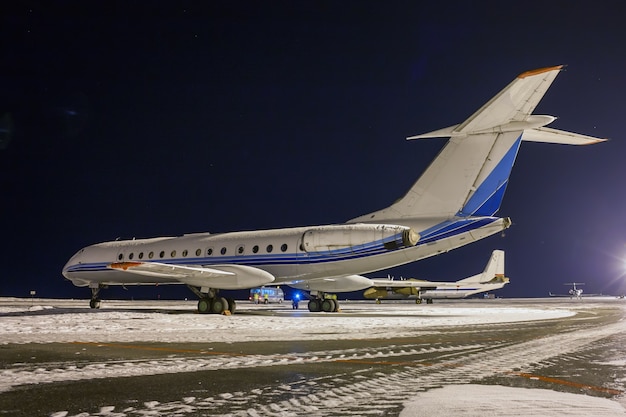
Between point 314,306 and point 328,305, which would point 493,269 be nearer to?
point 328,305

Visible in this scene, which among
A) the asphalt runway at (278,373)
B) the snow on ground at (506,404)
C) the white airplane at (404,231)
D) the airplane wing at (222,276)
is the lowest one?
the asphalt runway at (278,373)

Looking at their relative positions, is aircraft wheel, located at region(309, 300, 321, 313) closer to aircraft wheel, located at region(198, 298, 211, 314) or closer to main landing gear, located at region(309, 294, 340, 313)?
main landing gear, located at region(309, 294, 340, 313)

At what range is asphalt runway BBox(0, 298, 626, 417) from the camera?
15.3ft

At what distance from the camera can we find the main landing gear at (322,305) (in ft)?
85.3

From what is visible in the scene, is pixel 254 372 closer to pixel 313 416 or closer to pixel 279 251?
pixel 313 416

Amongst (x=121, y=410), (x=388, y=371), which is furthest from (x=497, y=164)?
(x=121, y=410)

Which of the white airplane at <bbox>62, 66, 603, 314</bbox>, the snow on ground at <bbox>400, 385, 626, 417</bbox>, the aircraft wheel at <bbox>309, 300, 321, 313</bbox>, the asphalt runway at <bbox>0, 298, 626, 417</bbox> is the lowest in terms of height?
the aircraft wheel at <bbox>309, 300, 321, 313</bbox>

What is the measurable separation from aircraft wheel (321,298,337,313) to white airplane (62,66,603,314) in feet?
2.20

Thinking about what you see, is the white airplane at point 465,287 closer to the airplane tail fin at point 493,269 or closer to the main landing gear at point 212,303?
the airplane tail fin at point 493,269

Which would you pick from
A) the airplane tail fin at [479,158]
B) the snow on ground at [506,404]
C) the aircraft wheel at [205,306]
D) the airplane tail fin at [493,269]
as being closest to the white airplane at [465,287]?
the airplane tail fin at [493,269]

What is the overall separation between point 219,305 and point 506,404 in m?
18.4

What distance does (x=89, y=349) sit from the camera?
29.7 ft

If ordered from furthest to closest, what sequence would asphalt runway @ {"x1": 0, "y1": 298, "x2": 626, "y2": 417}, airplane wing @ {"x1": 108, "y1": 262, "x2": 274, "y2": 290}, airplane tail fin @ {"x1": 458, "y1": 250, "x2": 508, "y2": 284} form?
airplane tail fin @ {"x1": 458, "y1": 250, "x2": 508, "y2": 284}
airplane wing @ {"x1": 108, "y1": 262, "x2": 274, "y2": 290}
asphalt runway @ {"x1": 0, "y1": 298, "x2": 626, "y2": 417}

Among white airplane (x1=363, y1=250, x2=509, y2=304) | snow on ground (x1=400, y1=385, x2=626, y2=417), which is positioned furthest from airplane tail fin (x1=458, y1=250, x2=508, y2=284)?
snow on ground (x1=400, y1=385, x2=626, y2=417)
